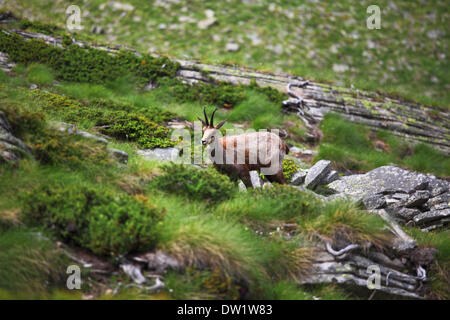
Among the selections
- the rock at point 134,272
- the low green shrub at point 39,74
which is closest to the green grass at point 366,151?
the rock at point 134,272

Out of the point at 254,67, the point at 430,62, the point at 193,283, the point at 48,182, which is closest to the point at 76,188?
the point at 48,182

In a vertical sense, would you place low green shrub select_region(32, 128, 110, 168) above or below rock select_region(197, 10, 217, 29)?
below

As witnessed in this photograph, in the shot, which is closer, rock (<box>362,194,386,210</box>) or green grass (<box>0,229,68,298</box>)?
green grass (<box>0,229,68,298</box>)

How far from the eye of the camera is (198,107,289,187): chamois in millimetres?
8625

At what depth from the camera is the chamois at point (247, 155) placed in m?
8.62

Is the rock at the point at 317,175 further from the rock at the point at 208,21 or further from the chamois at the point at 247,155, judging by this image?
the rock at the point at 208,21

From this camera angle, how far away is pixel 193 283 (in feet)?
18.1

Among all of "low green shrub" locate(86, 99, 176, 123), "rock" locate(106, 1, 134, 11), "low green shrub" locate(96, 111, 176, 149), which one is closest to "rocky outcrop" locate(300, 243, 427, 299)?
"low green shrub" locate(96, 111, 176, 149)

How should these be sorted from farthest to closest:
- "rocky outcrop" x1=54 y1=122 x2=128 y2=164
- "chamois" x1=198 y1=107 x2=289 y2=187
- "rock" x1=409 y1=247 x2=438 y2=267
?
1. "chamois" x1=198 y1=107 x2=289 y2=187
2. "rocky outcrop" x1=54 y1=122 x2=128 y2=164
3. "rock" x1=409 y1=247 x2=438 y2=267

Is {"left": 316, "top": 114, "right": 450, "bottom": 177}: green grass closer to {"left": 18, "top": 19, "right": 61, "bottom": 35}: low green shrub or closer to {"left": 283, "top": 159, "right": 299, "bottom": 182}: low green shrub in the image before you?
{"left": 283, "top": 159, "right": 299, "bottom": 182}: low green shrub

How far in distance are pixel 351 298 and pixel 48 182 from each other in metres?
5.81

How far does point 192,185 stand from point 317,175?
3.95 m

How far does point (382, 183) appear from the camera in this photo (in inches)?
392

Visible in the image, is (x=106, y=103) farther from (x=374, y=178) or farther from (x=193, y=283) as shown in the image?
(x=374, y=178)
